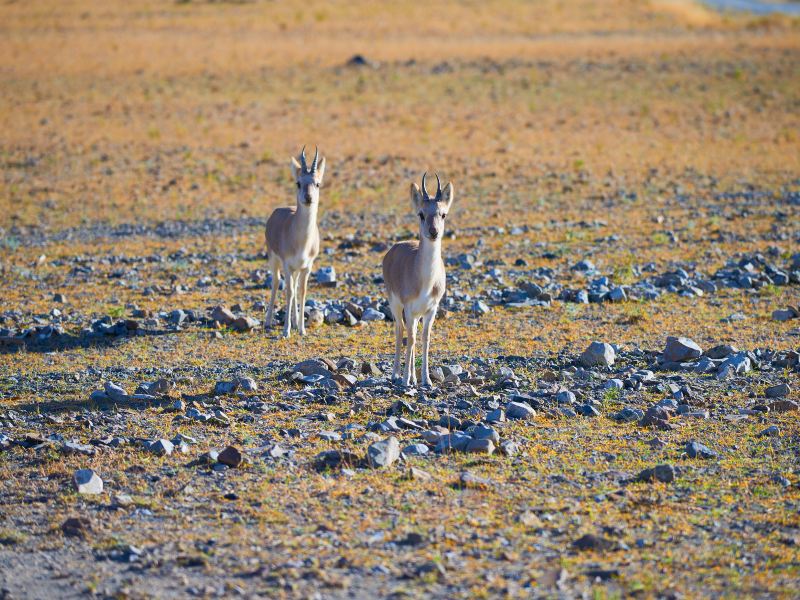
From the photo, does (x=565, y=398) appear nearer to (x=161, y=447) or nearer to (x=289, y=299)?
(x=161, y=447)

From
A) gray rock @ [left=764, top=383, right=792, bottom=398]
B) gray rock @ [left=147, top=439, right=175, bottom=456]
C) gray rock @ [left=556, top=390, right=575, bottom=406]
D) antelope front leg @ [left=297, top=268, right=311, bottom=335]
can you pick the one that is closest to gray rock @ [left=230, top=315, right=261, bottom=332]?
antelope front leg @ [left=297, top=268, right=311, bottom=335]

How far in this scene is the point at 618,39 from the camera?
57125 mm

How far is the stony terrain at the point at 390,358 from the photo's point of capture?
8.22 metres

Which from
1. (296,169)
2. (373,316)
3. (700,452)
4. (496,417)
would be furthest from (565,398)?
(296,169)

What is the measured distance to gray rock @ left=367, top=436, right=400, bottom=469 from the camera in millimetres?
9867

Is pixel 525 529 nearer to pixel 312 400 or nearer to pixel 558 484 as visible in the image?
pixel 558 484

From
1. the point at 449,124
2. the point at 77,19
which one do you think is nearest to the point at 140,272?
the point at 449,124

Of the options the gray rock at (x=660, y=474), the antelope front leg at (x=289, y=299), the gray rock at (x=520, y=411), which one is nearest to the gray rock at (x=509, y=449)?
the gray rock at (x=520, y=411)

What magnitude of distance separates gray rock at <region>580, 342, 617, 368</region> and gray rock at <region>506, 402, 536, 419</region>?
6.80 ft

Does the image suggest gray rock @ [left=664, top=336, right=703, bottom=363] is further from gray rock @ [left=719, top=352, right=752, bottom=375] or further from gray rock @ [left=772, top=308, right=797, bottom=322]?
gray rock @ [left=772, top=308, right=797, bottom=322]

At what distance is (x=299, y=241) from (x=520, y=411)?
5636 millimetres

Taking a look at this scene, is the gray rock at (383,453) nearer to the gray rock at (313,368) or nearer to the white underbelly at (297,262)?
the gray rock at (313,368)

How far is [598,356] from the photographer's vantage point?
518 inches

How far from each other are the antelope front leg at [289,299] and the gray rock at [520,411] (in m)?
4.74
